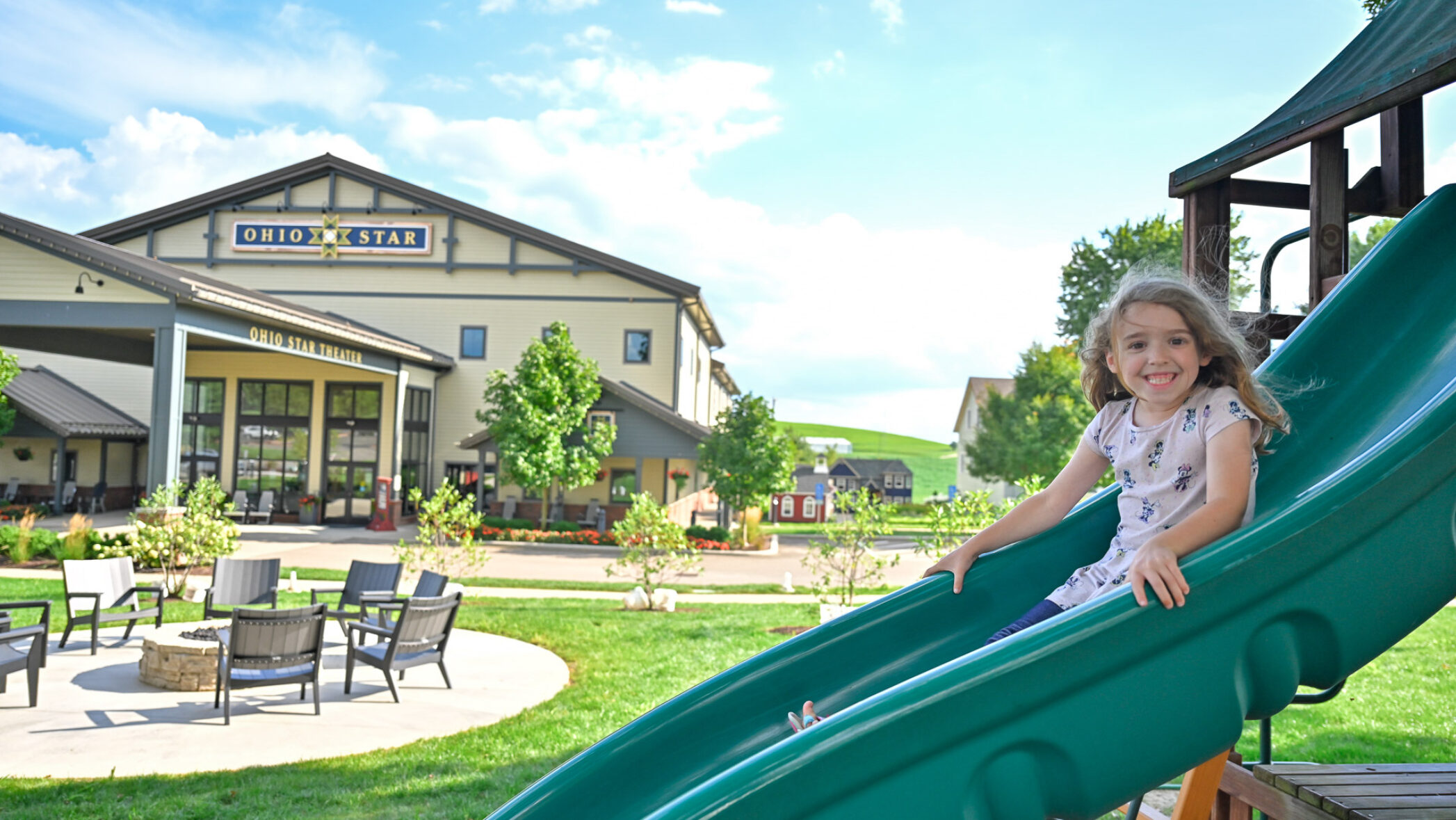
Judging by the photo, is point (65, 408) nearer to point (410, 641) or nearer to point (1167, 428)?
point (410, 641)

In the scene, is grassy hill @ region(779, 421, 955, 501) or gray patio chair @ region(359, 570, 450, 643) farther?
grassy hill @ region(779, 421, 955, 501)

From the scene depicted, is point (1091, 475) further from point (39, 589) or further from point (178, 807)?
point (39, 589)

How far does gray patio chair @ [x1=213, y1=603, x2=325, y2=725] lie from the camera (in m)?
7.49

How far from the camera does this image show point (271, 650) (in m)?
7.66

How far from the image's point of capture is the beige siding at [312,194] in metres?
32.5

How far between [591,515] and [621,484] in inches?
55.8

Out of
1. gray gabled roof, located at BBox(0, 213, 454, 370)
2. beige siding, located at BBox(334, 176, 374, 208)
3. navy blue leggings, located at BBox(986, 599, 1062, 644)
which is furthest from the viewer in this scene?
beige siding, located at BBox(334, 176, 374, 208)

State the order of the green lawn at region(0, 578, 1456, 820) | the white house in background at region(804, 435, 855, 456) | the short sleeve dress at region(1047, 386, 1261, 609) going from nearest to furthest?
the short sleeve dress at region(1047, 386, 1261, 609), the green lawn at region(0, 578, 1456, 820), the white house in background at region(804, 435, 855, 456)

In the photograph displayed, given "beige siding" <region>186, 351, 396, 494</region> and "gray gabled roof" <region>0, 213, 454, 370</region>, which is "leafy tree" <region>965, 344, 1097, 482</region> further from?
"gray gabled roof" <region>0, 213, 454, 370</region>

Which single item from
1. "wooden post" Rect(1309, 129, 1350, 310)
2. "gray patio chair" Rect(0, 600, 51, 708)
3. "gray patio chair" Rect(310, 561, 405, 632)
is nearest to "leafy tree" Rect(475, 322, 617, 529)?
"gray patio chair" Rect(310, 561, 405, 632)


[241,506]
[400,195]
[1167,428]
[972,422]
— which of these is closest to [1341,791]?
[1167,428]

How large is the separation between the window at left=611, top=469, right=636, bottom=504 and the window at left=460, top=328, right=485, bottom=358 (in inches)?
260

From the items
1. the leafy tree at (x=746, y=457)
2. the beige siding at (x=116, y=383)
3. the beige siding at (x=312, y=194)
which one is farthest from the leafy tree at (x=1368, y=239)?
the beige siding at (x=116, y=383)

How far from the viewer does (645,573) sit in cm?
1477
